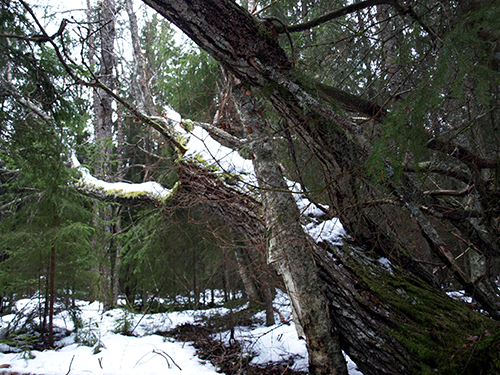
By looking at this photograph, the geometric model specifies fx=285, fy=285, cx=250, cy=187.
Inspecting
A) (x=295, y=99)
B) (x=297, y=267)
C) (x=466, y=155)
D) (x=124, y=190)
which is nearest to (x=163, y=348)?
(x=124, y=190)

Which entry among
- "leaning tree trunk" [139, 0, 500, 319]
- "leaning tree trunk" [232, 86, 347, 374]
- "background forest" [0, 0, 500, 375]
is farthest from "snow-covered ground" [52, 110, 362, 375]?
"leaning tree trunk" [139, 0, 500, 319]

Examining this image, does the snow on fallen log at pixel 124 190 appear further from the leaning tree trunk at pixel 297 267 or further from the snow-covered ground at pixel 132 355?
the leaning tree trunk at pixel 297 267

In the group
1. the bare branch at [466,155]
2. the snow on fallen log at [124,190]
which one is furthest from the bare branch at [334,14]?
the snow on fallen log at [124,190]

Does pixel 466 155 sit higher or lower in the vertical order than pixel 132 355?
higher

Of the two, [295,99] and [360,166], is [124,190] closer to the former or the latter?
[295,99]

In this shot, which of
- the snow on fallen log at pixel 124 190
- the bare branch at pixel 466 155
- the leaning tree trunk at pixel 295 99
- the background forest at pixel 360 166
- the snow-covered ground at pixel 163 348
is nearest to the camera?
the background forest at pixel 360 166

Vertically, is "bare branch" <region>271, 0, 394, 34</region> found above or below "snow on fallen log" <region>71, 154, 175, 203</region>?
above

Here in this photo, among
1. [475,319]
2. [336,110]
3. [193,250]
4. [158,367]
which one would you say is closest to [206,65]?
[193,250]

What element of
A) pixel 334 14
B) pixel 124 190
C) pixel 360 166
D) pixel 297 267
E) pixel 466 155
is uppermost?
pixel 334 14

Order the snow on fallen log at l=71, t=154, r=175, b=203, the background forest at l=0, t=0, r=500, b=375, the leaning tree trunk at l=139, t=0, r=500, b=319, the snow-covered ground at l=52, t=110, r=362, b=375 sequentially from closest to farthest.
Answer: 1. the background forest at l=0, t=0, r=500, b=375
2. the leaning tree trunk at l=139, t=0, r=500, b=319
3. the snow-covered ground at l=52, t=110, r=362, b=375
4. the snow on fallen log at l=71, t=154, r=175, b=203

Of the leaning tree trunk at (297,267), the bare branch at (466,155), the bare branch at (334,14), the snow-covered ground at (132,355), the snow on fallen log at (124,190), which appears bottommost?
the snow-covered ground at (132,355)

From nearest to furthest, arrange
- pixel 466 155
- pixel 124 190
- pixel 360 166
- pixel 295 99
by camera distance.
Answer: pixel 360 166
pixel 466 155
pixel 295 99
pixel 124 190

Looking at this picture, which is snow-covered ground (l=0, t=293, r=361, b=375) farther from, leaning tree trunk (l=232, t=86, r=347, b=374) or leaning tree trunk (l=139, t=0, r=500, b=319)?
leaning tree trunk (l=139, t=0, r=500, b=319)

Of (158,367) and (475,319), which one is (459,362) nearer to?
(475,319)
